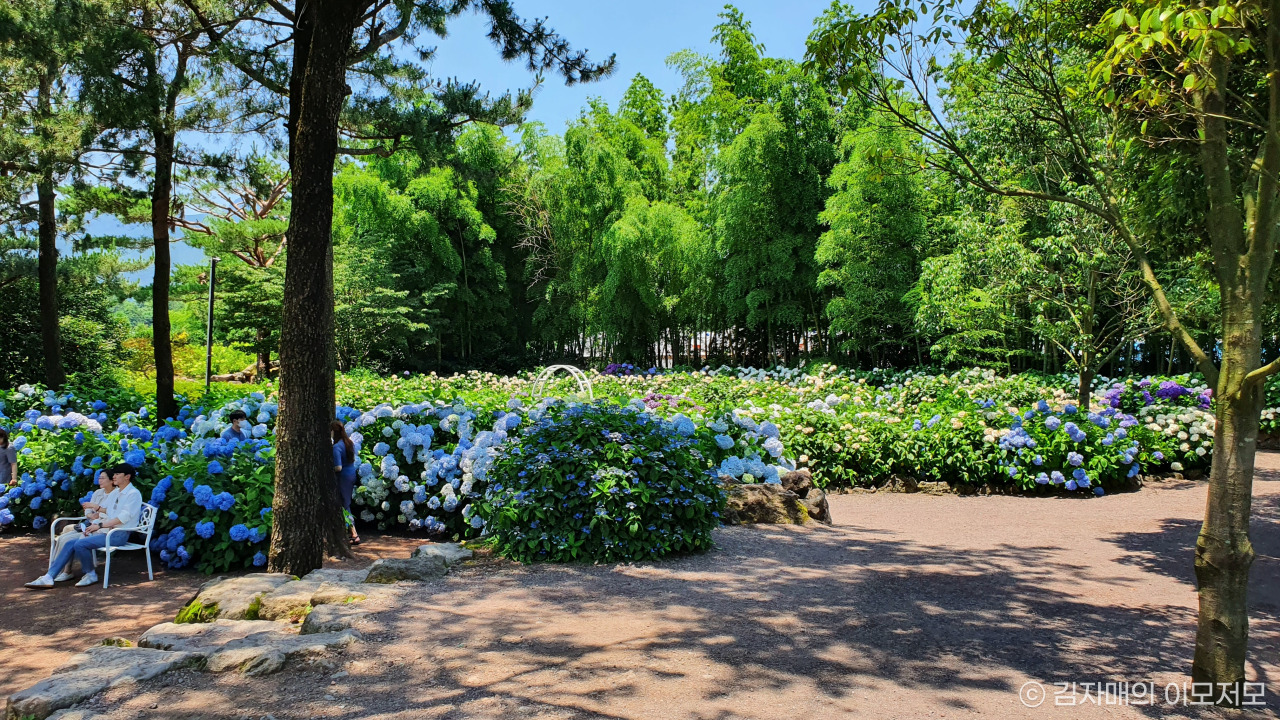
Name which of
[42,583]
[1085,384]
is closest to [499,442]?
[42,583]

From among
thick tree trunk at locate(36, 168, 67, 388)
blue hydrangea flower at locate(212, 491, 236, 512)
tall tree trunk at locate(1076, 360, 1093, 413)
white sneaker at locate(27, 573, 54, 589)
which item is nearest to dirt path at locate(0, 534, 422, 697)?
white sneaker at locate(27, 573, 54, 589)

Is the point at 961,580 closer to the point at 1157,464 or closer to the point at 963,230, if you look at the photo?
the point at 1157,464

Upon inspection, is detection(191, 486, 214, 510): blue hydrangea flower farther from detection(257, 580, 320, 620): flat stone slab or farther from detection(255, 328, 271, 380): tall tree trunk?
detection(255, 328, 271, 380): tall tree trunk

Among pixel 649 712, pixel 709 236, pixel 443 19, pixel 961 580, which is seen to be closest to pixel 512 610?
pixel 649 712

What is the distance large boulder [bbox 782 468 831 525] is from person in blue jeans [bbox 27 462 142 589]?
4.27m

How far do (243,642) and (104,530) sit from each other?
7.97 feet

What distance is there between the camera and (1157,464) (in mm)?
7766

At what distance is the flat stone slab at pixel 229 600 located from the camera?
3434 millimetres

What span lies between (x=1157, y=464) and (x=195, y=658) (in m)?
8.22

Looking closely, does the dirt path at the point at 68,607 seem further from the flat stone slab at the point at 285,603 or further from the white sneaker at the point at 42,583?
the flat stone slab at the point at 285,603

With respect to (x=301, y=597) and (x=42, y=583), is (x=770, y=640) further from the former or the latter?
(x=42, y=583)

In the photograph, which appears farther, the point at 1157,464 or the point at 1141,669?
the point at 1157,464

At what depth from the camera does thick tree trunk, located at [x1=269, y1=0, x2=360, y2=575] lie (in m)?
4.39

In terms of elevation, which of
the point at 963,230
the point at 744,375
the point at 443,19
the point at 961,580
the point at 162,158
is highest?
the point at 443,19
